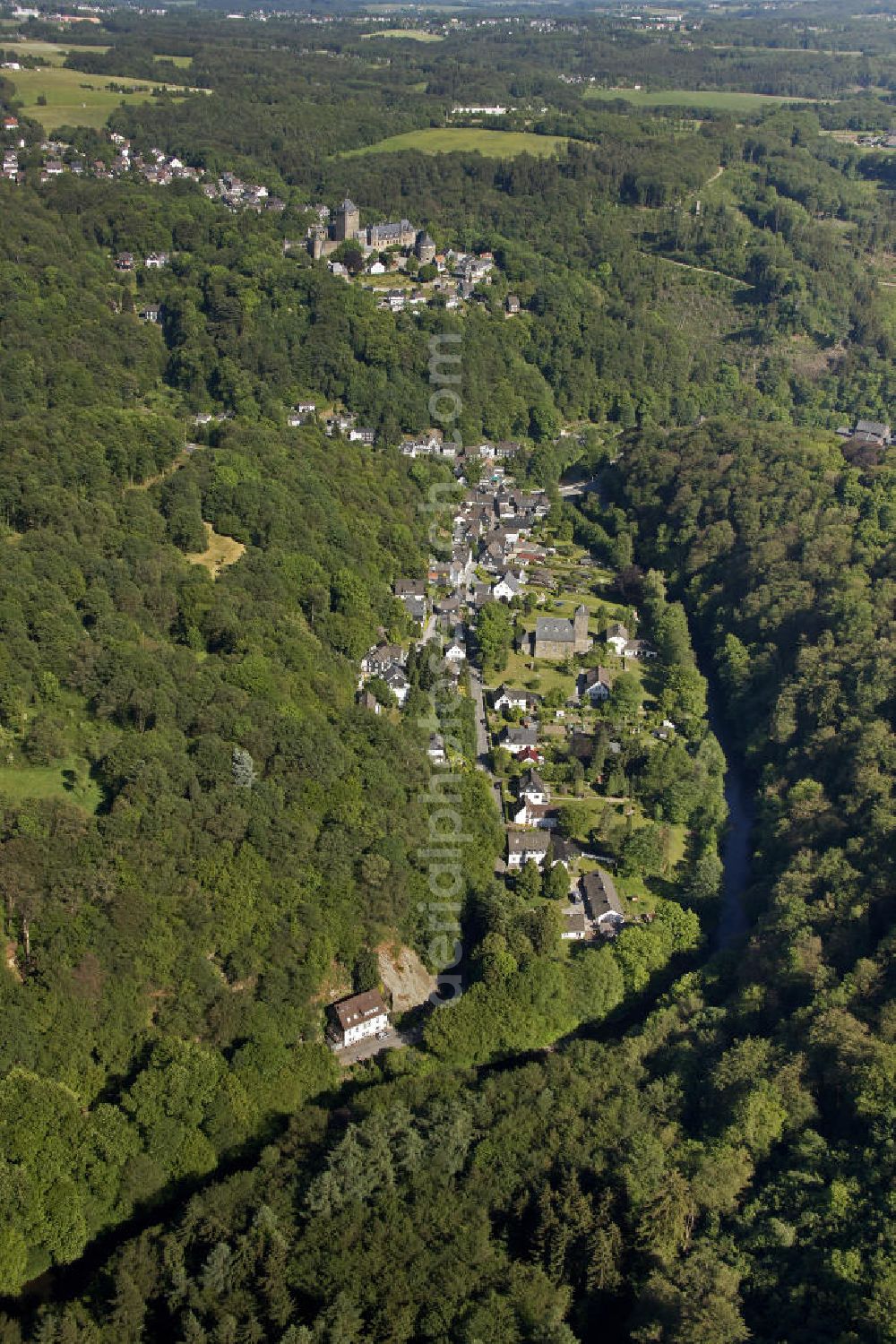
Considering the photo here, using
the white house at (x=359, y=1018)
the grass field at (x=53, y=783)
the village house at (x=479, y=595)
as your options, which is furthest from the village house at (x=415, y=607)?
the white house at (x=359, y=1018)

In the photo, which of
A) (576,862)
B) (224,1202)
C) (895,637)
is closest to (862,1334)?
(224,1202)

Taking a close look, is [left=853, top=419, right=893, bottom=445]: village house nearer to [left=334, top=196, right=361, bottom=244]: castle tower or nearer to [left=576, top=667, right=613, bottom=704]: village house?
[left=576, top=667, right=613, bottom=704]: village house

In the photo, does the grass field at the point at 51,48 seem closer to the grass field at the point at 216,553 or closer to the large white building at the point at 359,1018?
the grass field at the point at 216,553

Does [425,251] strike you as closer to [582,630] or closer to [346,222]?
[346,222]

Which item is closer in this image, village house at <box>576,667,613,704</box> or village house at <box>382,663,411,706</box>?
village house at <box>382,663,411,706</box>

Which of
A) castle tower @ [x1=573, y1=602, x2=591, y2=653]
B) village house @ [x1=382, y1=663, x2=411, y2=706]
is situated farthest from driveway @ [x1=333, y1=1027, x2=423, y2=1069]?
castle tower @ [x1=573, y1=602, x2=591, y2=653]

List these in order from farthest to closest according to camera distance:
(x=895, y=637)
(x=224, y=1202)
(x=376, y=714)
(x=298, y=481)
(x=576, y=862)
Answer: (x=298, y=481), (x=895, y=637), (x=376, y=714), (x=576, y=862), (x=224, y=1202)

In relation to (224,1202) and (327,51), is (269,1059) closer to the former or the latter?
(224,1202)
